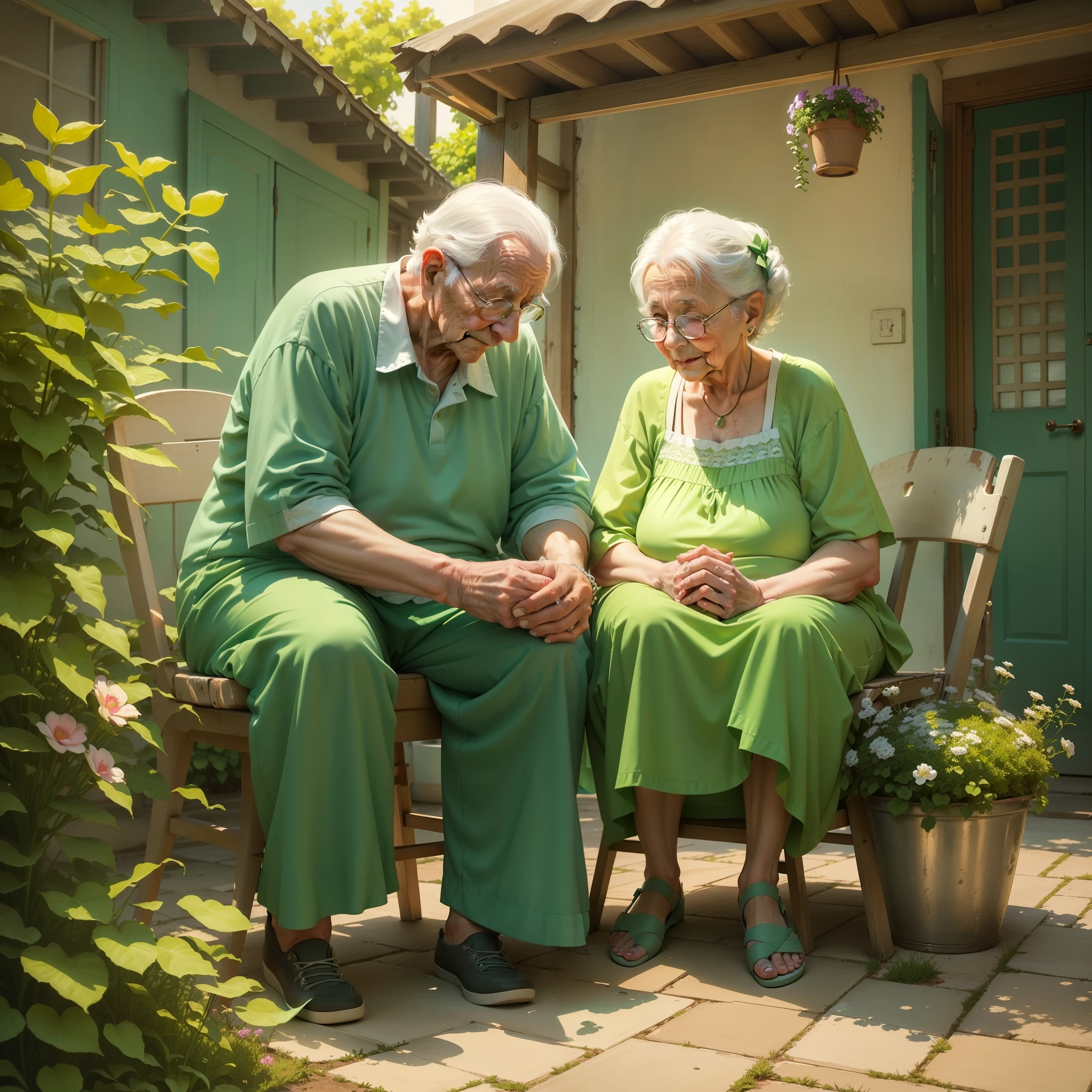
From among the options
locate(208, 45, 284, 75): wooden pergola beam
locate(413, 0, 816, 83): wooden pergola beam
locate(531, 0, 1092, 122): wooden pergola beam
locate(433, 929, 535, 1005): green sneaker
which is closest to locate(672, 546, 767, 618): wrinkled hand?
locate(433, 929, 535, 1005): green sneaker

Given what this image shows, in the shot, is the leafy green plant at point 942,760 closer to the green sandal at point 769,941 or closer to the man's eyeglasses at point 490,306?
the green sandal at point 769,941

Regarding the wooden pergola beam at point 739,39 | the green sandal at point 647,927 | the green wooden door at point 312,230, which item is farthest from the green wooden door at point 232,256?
the green sandal at point 647,927

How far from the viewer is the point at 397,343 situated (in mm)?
2621

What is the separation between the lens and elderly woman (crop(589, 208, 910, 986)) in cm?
253

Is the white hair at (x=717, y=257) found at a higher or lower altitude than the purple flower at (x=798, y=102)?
lower

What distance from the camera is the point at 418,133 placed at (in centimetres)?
1288

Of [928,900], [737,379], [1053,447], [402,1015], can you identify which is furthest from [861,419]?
[402,1015]

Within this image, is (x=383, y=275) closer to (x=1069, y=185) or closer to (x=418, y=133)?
(x=1069, y=185)

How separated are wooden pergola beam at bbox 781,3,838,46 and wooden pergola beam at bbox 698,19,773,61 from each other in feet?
0.50

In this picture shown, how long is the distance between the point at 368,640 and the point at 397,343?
2.29 ft

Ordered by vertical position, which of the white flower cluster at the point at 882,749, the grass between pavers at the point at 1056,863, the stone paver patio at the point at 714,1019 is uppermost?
the white flower cluster at the point at 882,749

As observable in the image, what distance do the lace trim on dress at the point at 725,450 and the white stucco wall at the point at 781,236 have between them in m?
2.19

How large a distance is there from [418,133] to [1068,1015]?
12.1m

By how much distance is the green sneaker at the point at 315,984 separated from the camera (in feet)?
7.12
